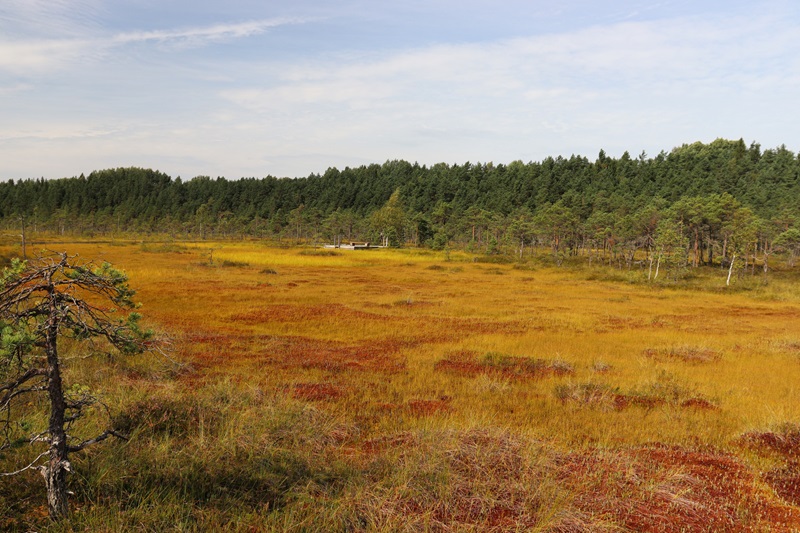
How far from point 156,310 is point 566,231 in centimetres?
6724

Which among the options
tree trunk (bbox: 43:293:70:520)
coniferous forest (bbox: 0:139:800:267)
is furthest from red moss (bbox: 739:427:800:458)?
coniferous forest (bbox: 0:139:800:267)

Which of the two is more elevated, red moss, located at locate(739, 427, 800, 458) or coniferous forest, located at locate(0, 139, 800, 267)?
coniferous forest, located at locate(0, 139, 800, 267)

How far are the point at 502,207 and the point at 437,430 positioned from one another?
11209 centimetres

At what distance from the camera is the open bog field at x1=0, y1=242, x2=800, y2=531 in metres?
4.84

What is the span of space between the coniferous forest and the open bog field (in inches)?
1607

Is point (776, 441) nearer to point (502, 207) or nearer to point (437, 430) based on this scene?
point (437, 430)

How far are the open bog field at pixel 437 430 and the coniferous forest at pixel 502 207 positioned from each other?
40.8 m

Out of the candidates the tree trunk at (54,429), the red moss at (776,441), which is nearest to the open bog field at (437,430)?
the red moss at (776,441)

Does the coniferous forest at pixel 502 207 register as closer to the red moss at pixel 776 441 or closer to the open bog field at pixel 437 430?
the open bog field at pixel 437 430

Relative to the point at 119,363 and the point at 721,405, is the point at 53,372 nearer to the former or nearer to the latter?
the point at 119,363

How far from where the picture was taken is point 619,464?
21.1 feet

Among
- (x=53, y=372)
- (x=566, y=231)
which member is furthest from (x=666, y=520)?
(x=566, y=231)

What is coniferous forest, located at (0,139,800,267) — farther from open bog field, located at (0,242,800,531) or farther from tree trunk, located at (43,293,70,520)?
tree trunk, located at (43,293,70,520)

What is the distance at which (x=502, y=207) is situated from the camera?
375 ft
